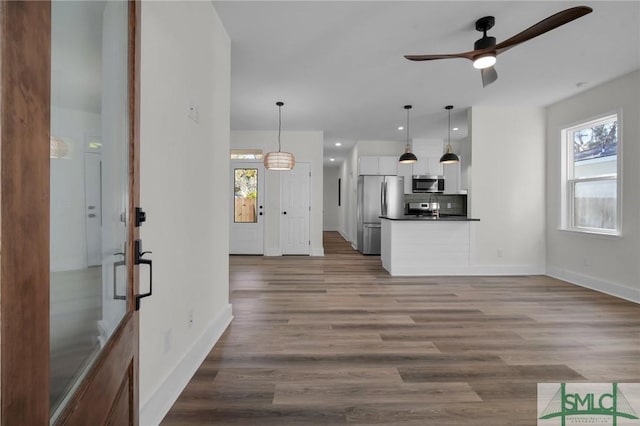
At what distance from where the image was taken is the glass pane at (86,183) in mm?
719

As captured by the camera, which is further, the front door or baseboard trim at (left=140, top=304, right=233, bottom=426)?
baseboard trim at (left=140, top=304, right=233, bottom=426)

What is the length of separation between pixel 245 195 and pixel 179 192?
548 centimetres

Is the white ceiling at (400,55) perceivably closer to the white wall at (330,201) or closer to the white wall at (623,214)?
the white wall at (623,214)

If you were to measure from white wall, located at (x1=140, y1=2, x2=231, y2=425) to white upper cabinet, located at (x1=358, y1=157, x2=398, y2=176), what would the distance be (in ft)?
17.7

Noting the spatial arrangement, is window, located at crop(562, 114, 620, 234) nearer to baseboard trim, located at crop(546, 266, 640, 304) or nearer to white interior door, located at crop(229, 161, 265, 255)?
baseboard trim, located at crop(546, 266, 640, 304)

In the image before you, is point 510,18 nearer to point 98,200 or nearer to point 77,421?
point 98,200

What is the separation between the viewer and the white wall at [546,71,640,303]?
4.01m

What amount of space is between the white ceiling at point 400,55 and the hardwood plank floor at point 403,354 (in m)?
2.75

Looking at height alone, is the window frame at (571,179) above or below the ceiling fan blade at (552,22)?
below

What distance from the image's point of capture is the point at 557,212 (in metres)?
5.27

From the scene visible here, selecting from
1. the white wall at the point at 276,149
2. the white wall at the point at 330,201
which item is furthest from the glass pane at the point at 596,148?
the white wall at the point at 330,201

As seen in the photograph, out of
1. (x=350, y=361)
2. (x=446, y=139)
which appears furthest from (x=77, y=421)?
(x=446, y=139)

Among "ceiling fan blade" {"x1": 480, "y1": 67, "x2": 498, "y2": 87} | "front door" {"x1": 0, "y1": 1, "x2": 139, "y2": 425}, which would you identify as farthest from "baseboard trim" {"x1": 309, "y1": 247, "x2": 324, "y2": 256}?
"front door" {"x1": 0, "y1": 1, "x2": 139, "y2": 425}

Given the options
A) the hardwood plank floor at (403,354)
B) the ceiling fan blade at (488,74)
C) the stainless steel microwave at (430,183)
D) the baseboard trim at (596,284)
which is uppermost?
the ceiling fan blade at (488,74)
